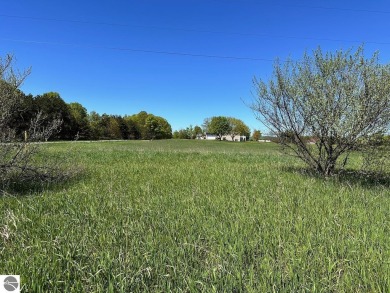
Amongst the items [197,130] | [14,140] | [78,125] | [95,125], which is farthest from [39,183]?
[197,130]

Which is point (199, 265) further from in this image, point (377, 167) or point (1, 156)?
point (377, 167)

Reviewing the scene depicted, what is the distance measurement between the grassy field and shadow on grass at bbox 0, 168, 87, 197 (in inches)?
25.6

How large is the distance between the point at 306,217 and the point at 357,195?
2195mm

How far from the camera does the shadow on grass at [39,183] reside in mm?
5609

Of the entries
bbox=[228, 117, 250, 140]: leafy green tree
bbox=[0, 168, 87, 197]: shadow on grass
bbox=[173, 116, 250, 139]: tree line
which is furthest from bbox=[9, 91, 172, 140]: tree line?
bbox=[0, 168, 87, 197]: shadow on grass

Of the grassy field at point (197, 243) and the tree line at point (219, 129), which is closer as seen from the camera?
the grassy field at point (197, 243)

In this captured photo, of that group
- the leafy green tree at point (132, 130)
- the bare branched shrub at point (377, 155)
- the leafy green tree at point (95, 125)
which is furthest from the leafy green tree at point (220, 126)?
the bare branched shrub at point (377, 155)

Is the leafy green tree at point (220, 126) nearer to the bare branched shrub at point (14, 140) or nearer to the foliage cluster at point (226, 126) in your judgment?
the foliage cluster at point (226, 126)

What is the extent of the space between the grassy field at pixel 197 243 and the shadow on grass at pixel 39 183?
0.65 metres

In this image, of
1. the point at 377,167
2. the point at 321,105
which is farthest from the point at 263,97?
the point at 377,167

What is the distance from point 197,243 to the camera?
3.01 meters

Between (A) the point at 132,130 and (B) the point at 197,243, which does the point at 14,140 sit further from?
(A) the point at 132,130

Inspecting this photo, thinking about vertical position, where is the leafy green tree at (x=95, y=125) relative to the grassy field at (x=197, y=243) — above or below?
above

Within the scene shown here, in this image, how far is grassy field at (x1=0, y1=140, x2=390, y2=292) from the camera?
7.44 ft
